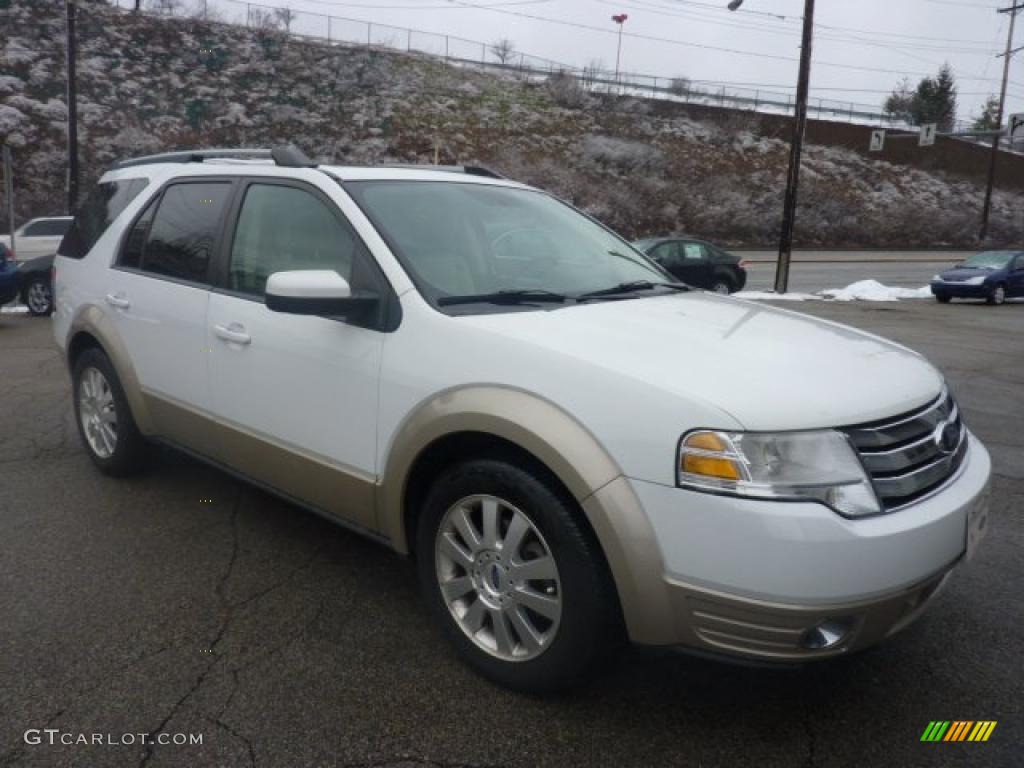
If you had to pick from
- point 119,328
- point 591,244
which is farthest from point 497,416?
point 119,328

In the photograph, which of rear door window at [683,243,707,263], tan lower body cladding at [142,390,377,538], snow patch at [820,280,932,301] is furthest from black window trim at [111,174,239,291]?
snow patch at [820,280,932,301]

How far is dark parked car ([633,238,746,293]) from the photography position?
58.2 ft

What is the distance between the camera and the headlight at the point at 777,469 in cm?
205

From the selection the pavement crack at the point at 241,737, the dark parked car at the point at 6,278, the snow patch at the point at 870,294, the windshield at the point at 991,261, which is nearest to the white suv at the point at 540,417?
the pavement crack at the point at 241,737

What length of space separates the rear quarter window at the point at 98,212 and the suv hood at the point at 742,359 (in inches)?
105

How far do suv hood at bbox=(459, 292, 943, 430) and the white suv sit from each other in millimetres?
11

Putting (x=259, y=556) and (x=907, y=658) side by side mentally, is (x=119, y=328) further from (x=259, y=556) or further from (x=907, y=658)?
(x=907, y=658)

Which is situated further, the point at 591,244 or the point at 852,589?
the point at 591,244

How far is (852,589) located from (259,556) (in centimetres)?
251

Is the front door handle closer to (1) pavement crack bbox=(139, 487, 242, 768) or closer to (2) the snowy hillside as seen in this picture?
(1) pavement crack bbox=(139, 487, 242, 768)

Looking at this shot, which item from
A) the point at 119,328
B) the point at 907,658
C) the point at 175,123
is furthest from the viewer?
the point at 175,123

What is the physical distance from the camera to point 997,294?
18922 millimetres

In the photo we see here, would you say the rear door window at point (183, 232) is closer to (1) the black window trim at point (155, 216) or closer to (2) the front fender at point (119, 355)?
(1) the black window trim at point (155, 216)

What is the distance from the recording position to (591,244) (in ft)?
12.0
